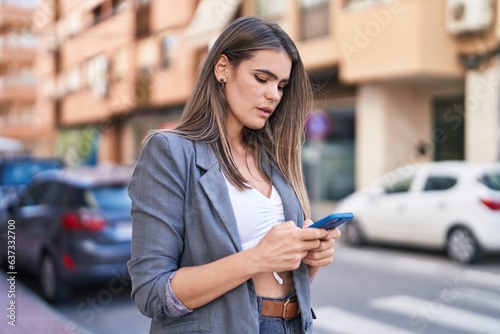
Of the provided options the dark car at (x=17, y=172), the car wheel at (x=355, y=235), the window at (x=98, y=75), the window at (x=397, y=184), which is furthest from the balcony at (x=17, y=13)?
the window at (x=397, y=184)

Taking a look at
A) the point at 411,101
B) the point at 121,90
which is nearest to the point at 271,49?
the point at 411,101

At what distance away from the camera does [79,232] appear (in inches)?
271

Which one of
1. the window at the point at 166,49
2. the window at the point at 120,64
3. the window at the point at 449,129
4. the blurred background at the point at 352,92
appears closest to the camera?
the blurred background at the point at 352,92

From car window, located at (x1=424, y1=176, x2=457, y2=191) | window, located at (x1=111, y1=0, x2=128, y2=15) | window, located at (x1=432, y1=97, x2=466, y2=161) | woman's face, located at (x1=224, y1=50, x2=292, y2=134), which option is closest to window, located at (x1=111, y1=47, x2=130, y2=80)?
window, located at (x1=111, y1=0, x2=128, y2=15)

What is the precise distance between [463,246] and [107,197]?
546 cm

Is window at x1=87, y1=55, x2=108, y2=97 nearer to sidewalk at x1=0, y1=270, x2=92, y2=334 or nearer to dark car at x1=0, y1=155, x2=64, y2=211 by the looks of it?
dark car at x1=0, y1=155, x2=64, y2=211

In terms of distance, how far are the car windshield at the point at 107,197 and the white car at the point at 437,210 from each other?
205 inches

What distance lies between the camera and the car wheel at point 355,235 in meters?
11.8

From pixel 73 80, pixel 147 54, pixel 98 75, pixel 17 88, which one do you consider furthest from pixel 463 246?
pixel 17 88

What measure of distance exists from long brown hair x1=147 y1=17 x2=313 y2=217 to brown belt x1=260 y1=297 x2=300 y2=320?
0.30 meters

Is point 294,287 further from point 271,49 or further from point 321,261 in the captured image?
point 271,49

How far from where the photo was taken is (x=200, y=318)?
1601mm

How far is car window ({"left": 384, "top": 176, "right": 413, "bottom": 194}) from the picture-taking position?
1104cm

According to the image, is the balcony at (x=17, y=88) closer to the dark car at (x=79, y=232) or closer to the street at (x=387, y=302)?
the dark car at (x=79, y=232)
